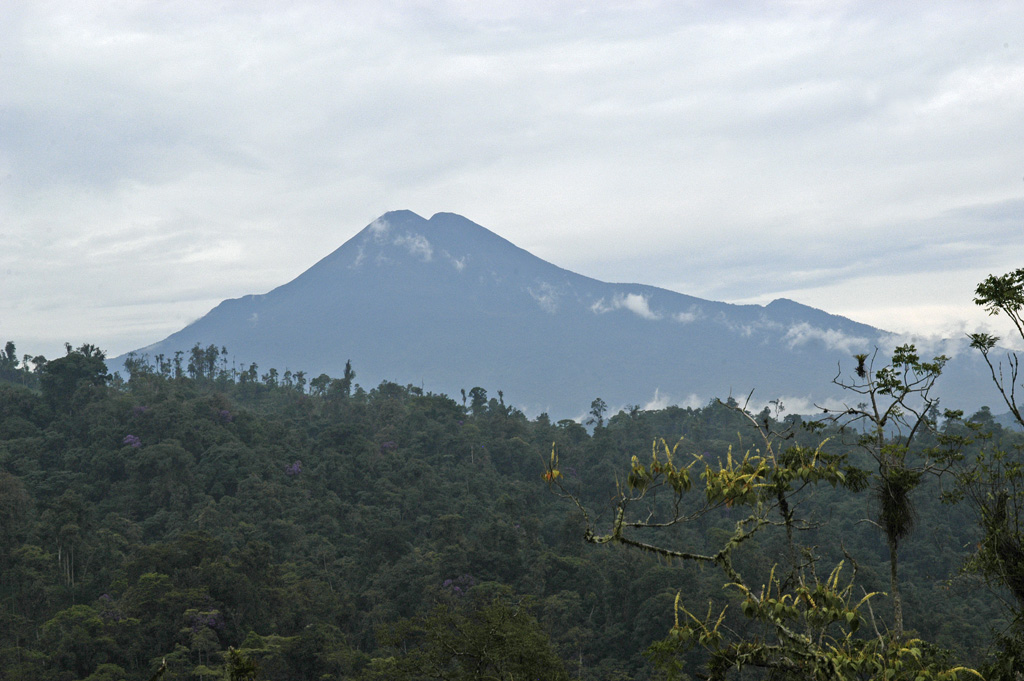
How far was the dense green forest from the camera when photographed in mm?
6094

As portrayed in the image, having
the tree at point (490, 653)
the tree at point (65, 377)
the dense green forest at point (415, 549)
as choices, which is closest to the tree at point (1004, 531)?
the dense green forest at point (415, 549)

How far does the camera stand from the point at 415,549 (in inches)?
1307

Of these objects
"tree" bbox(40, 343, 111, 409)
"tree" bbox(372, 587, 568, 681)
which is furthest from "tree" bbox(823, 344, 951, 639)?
"tree" bbox(40, 343, 111, 409)

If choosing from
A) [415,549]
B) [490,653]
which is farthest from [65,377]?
[490,653]

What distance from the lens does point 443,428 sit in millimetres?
50656

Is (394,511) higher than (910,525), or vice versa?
(910,525)

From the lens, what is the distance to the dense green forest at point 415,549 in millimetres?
6094

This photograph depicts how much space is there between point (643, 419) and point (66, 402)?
4112 cm

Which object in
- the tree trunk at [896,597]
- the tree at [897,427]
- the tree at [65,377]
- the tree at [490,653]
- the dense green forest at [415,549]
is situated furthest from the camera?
the tree at [65,377]

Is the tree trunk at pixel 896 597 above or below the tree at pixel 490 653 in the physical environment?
above

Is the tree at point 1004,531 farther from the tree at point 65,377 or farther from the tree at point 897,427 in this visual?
the tree at point 65,377

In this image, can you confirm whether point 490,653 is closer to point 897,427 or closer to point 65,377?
point 897,427

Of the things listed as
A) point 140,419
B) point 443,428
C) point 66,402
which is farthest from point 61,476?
point 443,428

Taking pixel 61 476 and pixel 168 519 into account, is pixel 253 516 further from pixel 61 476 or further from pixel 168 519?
pixel 61 476
